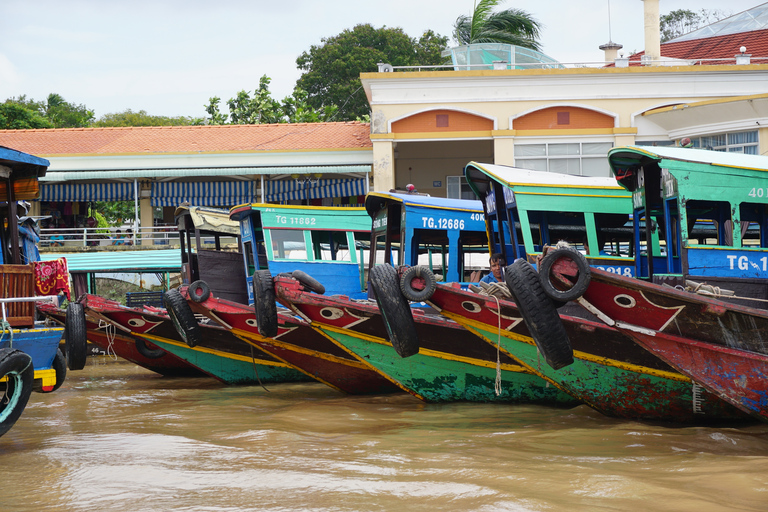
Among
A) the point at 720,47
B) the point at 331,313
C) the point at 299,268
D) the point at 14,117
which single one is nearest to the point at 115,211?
the point at 14,117

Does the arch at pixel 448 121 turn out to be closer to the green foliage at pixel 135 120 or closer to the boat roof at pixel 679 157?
the boat roof at pixel 679 157

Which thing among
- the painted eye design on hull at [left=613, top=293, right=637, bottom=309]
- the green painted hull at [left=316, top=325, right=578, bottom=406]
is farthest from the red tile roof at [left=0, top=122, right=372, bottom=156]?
the painted eye design on hull at [left=613, top=293, right=637, bottom=309]

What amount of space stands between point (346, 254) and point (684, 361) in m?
7.06

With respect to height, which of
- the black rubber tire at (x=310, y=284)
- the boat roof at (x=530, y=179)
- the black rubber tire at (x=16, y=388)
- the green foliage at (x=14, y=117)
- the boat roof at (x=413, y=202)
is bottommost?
the black rubber tire at (x=16, y=388)

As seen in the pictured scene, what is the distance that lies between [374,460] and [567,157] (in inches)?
523

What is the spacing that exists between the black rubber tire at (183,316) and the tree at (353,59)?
24455mm

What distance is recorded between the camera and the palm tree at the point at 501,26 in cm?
2088

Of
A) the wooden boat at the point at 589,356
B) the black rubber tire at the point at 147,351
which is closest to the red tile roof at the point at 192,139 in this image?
the black rubber tire at the point at 147,351

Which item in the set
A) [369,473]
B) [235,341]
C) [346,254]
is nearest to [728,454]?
[369,473]

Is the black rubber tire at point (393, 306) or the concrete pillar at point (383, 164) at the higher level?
the concrete pillar at point (383, 164)

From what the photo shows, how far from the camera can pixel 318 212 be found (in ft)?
37.1

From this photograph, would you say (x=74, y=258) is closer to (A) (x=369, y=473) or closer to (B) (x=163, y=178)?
(B) (x=163, y=178)

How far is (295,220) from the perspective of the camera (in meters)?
11.2

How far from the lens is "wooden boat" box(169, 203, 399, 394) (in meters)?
8.75
